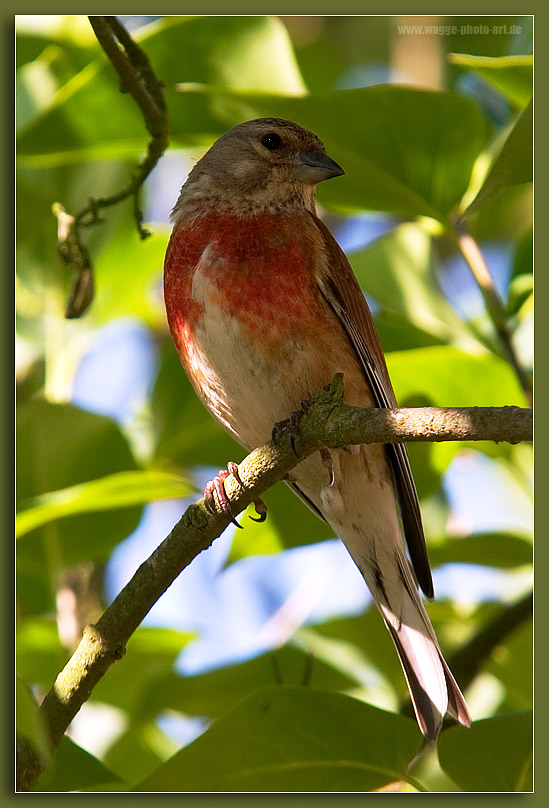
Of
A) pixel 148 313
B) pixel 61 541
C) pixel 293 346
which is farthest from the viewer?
pixel 148 313

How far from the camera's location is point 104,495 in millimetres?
3285

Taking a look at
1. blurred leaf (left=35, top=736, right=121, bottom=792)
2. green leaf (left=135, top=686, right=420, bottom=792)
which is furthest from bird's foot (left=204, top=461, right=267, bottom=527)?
blurred leaf (left=35, top=736, right=121, bottom=792)

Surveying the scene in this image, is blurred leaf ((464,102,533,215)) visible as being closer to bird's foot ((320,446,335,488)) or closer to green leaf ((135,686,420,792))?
bird's foot ((320,446,335,488))

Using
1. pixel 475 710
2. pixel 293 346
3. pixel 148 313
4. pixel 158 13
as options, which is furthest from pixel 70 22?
pixel 475 710

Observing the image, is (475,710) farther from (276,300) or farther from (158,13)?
(158,13)

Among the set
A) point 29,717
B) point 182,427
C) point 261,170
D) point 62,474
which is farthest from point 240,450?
point 29,717

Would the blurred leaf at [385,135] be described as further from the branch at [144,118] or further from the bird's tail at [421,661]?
the bird's tail at [421,661]

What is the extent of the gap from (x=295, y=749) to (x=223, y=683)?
1.91 ft

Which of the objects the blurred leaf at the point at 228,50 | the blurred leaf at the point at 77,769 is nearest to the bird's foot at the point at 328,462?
the blurred leaf at the point at 77,769

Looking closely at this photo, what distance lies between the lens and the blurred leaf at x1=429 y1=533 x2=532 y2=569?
3.60 meters

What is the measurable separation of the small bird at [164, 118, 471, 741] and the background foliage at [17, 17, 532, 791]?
0.52 feet

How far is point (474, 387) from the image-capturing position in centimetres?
369

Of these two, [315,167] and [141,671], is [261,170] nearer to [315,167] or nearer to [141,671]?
[315,167]

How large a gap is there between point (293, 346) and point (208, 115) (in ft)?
3.84
